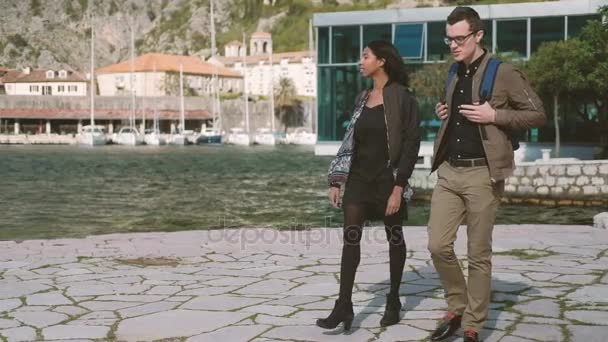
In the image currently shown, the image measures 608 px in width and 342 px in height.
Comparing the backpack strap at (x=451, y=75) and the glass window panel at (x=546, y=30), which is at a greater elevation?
the glass window panel at (x=546, y=30)

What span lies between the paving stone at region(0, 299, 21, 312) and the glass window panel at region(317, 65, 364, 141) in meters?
34.6

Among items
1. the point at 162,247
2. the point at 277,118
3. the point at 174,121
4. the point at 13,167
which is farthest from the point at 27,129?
the point at 162,247

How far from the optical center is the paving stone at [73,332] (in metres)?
5.53

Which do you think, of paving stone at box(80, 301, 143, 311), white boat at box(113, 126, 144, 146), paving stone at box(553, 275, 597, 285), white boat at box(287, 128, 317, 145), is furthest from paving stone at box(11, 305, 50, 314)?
white boat at box(287, 128, 317, 145)

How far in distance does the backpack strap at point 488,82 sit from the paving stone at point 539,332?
1.69 metres

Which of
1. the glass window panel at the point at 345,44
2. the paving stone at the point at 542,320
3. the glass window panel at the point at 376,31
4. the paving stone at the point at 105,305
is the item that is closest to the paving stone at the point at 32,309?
the paving stone at the point at 105,305

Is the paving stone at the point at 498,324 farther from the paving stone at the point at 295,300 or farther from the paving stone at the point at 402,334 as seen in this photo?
the paving stone at the point at 295,300

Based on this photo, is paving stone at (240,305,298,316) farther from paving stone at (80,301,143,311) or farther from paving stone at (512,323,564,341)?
paving stone at (512,323,564,341)

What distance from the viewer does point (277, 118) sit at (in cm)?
14225

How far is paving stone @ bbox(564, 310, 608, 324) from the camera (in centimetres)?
575

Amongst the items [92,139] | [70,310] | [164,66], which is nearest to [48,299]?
[70,310]

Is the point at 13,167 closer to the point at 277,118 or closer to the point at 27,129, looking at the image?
the point at 27,129

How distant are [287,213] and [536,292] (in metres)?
16.1

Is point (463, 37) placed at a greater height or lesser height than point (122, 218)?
greater
